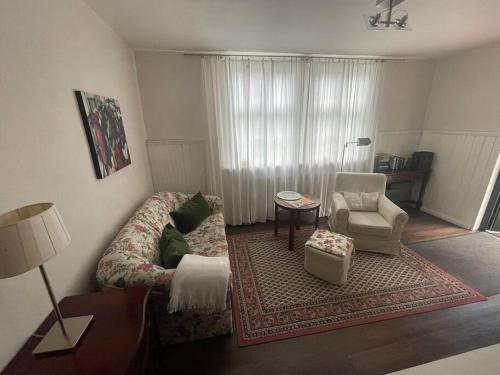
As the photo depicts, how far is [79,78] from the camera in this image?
1.48m

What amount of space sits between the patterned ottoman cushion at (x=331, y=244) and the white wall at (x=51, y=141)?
74.2 inches

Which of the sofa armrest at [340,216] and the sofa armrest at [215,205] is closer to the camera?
the sofa armrest at [340,216]

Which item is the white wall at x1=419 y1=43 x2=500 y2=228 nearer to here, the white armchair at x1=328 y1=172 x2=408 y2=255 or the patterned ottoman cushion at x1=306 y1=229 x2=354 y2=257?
the white armchair at x1=328 y1=172 x2=408 y2=255

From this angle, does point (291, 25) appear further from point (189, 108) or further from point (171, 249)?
point (171, 249)

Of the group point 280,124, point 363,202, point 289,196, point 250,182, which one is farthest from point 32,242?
point 363,202

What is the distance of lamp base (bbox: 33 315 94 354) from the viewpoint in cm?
87

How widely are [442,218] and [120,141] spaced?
4.64 metres

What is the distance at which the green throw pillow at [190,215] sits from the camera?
2.42 m

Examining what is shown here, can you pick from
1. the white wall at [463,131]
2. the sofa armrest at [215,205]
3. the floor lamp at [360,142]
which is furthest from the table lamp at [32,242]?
the white wall at [463,131]

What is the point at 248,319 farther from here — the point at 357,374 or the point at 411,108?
the point at 411,108

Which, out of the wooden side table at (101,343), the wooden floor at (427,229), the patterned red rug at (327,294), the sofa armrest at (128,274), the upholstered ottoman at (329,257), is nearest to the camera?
the wooden side table at (101,343)

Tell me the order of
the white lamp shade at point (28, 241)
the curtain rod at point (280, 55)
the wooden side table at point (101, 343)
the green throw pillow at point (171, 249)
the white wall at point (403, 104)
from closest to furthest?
the white lamp shade at point (28, 241)
the wooden side table at point (101, 343)
the green throw pillow at point (171, 249)
the curtain rod at point (280, 55)
the white wall at point (403, 104)

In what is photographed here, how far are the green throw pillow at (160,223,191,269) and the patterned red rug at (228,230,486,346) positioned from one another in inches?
29.5

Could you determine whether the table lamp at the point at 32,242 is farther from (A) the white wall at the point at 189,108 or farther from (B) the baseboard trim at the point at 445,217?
(B) the baseboard trim at the point at 445,217
